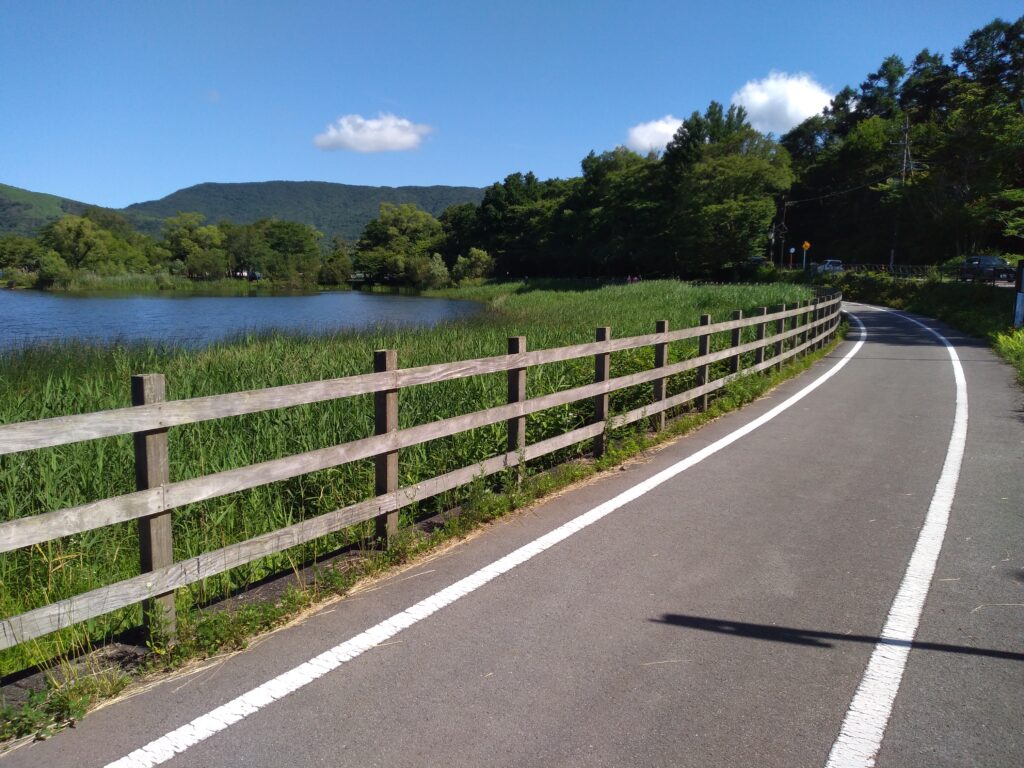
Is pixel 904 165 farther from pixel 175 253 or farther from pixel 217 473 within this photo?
pixel 175 253

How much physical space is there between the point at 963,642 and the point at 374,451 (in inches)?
138

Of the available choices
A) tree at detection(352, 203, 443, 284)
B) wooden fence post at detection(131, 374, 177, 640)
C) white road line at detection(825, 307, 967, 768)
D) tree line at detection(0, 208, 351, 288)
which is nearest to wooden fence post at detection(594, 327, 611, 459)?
white road line at detection(825, 307, 967, 768)

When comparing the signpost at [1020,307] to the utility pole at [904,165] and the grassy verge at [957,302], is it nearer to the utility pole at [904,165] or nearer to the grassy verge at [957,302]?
the grassy verge at [957,302]

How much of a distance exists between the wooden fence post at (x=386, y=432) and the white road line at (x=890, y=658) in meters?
2.94

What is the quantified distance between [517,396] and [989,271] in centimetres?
4350

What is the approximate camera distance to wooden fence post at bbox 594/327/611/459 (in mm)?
7609

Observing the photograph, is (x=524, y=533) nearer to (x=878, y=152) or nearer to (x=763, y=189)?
(x=763, y=189)

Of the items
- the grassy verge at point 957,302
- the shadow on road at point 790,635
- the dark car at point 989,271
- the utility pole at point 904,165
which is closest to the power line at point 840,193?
the utility pole at point 904,165

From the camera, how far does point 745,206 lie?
2495 inches

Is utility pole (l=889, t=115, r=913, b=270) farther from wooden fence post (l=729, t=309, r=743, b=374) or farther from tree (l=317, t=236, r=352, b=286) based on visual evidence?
tree (l=317, t=236, r=352, b=286)

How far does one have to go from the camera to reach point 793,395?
40.0ft

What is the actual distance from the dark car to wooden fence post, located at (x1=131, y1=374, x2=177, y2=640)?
42.8 m

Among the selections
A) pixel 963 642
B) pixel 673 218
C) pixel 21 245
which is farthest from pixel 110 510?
pixel 21 245

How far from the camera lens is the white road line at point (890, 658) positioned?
10.0 ft
